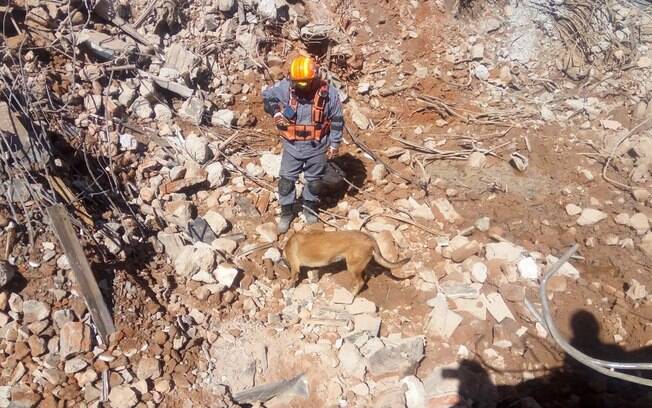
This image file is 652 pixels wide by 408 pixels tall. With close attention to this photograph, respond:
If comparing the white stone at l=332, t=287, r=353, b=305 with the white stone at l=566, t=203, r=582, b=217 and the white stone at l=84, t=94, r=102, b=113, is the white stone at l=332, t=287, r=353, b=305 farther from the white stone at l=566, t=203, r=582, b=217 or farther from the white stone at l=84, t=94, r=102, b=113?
the white stone at l=84, t=94, r=102, b=113


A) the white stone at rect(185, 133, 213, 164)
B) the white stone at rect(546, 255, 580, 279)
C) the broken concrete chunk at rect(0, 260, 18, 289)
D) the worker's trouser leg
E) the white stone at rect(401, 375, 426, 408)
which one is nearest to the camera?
the broken concrete chunk at rect(0, 260, 18, 289)

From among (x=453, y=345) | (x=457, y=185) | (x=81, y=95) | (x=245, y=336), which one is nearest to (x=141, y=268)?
(x=245, y=336)

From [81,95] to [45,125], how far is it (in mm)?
738

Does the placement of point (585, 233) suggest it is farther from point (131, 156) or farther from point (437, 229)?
point (131, 156)

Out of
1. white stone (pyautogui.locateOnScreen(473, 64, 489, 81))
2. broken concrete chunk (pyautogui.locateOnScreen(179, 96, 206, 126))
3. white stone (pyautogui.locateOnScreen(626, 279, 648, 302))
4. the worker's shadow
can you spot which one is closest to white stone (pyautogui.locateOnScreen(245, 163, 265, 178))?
the worker's shadow

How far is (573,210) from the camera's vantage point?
5.99 m

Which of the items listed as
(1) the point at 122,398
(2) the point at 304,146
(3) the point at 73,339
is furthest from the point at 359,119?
(1) the point at 122,398

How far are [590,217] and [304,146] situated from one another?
11.6ft

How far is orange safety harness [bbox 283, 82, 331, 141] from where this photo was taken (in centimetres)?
490

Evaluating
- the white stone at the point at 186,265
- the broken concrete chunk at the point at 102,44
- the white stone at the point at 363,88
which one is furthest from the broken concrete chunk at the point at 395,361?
the broken concrete chunk at the point at 102,44

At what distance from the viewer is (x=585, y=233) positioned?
5777 mm

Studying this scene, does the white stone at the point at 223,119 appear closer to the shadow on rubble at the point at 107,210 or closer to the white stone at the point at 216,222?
the shadow on rubble at the point at 107,210

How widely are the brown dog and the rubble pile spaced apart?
1.27 feet

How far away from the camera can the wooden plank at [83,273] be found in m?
4.08
